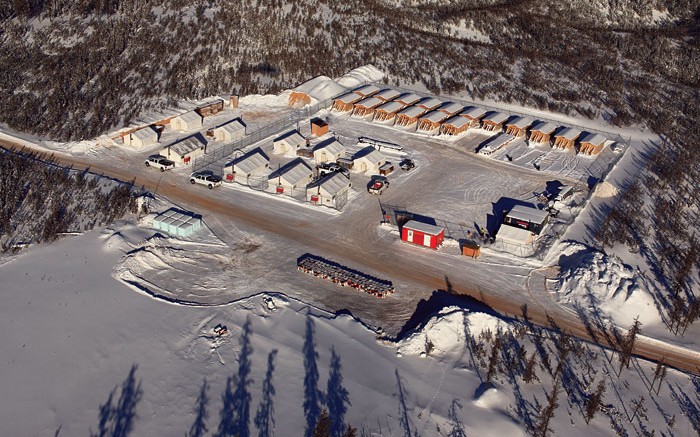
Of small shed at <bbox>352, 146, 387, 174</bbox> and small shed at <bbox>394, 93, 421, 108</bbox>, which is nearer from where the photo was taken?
small shed at <bbox>352, 146, 387, 174</bbox>

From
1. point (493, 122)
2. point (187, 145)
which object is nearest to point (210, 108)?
point (187, 145)

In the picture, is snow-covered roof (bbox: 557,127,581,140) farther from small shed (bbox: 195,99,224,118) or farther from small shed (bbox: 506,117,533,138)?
small shed (bbox: 195,99,224,118)

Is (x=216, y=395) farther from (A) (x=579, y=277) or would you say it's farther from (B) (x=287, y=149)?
(B) (x=287, y=149)

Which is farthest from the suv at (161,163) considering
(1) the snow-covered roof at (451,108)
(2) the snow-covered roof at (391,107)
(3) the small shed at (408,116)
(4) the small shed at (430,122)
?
(1) the snow-covered roof at (451,108)

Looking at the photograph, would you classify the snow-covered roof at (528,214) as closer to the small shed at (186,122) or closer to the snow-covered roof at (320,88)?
the snow-covered roof at (320,88)

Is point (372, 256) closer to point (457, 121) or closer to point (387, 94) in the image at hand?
point (457, 121)

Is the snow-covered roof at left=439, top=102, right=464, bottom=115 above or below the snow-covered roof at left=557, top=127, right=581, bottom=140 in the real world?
below

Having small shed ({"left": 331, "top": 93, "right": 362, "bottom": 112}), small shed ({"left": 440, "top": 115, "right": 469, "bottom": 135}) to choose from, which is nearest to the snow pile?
small shed ({"left": 440, "top": 115, "right": 469, "bottom": 135})
